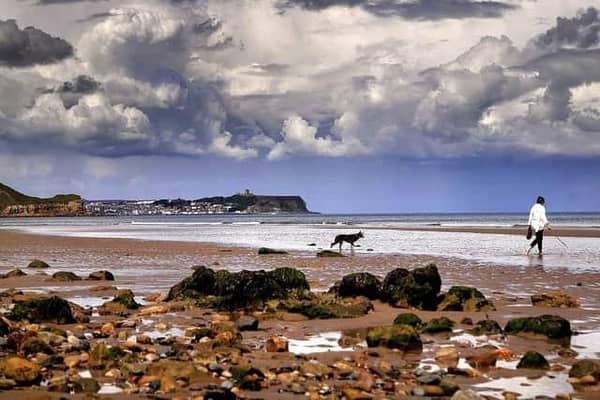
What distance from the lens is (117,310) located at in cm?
1462

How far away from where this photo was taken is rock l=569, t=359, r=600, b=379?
28.0ft

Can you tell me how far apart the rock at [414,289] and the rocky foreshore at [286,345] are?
3 cm

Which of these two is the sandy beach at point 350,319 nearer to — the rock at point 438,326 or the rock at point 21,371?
the rock at point 438,326

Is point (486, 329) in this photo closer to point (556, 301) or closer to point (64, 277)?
point (556, 301)

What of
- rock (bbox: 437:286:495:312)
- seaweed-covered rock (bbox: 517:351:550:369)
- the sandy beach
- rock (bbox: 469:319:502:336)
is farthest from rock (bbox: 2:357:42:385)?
rock (bbox: 437:286:495:312)

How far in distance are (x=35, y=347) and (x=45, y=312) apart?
331 centimetres

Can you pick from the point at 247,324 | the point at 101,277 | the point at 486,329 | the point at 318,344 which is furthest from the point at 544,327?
the point at 101,277

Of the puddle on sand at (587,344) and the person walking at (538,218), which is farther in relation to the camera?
the person walking at (538,218)

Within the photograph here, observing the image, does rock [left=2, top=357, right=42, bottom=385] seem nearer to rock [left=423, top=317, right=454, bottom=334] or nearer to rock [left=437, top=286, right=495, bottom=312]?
rock [left=423, top=317, right=454, bottom=334]

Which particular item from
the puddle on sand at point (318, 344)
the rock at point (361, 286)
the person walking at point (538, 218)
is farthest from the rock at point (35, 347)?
the person walking at point (538, 218)

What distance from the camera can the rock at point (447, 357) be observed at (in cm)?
955

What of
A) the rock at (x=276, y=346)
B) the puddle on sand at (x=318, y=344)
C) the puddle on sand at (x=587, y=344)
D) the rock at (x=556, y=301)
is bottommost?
the puddle on sand at (x=318, y=344)

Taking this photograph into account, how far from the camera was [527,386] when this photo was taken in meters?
8.35

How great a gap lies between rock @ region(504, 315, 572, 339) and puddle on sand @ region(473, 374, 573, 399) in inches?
105
